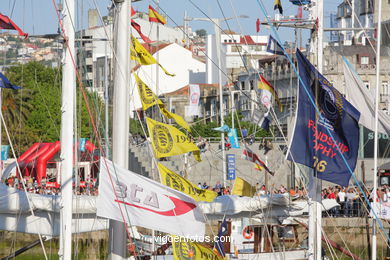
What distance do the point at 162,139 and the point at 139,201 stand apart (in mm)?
6969

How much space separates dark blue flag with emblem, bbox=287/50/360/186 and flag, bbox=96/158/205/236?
3.94 metres

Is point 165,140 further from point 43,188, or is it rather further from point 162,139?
point 43,188

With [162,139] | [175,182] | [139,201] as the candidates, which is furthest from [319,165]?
[139,201]

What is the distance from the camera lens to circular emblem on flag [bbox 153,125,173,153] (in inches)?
699

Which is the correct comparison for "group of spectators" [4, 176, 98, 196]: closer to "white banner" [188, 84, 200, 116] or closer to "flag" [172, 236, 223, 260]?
"flag" [172, 236, 223, 260]

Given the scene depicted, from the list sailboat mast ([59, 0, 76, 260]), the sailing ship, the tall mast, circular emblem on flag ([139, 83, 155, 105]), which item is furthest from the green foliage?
the tall mast

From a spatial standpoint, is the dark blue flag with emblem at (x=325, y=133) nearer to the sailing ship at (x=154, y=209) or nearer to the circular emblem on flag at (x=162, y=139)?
the sailing ship at (x=154, y=209)

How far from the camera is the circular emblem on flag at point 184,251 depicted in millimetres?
13121

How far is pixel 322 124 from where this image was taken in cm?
1497

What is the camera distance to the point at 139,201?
11109mm

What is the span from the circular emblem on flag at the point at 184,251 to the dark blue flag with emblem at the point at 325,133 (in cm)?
251

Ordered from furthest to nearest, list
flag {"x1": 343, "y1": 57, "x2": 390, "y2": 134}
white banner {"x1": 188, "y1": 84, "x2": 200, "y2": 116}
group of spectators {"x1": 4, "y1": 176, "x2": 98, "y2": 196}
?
white banner {"x1": 188, "y1": 84, "x2": 200, "y2": 116}, group of spectators {"x1": 4, "y1": 176, "x2": 98, "y2": 196}, flag {"x1": 343, "y1": 57, "x2": 390, "y2": 134}

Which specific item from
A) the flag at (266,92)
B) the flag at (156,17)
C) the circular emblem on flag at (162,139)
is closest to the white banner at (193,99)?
the flag at (156,17)

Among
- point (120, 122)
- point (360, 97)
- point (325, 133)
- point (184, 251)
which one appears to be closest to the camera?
point (120, 122)
